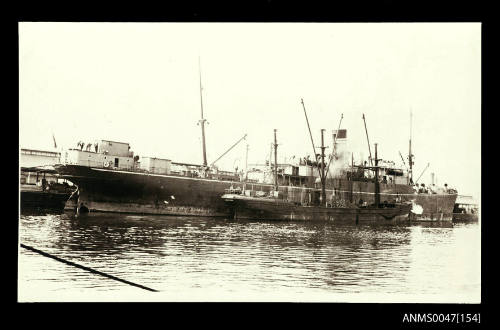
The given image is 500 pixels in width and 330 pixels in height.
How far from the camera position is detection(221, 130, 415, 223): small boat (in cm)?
2592

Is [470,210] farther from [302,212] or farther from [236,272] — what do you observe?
[302,212]

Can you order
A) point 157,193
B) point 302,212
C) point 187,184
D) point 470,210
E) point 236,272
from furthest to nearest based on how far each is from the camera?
point 302,212 → point 187,184 → point 157,193 → point 470,210 → point 236,272

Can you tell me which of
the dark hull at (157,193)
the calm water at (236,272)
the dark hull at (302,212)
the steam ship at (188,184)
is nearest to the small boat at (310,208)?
the dark hull at (302,212)

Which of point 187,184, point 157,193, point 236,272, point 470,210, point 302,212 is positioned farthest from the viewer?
point 302,212

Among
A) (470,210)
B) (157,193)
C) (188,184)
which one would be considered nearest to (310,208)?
(188,184)

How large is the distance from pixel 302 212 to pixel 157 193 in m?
8.45

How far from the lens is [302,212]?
2725 cm

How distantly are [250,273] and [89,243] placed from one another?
441 cm

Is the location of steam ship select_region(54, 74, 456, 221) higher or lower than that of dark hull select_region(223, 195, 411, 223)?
higher

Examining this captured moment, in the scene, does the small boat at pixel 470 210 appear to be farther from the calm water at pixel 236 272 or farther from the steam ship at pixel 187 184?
the steam ship at pixel 187 184

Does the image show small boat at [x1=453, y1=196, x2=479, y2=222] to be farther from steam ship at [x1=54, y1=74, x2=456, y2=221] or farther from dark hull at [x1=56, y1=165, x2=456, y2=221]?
dark hull at [x1=56, y1=165, x2=456, y2=221]

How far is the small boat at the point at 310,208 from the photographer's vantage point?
25.9 metres

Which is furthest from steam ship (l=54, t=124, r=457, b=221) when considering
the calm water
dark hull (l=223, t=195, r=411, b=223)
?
the calm water

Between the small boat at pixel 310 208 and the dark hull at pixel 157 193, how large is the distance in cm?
53
